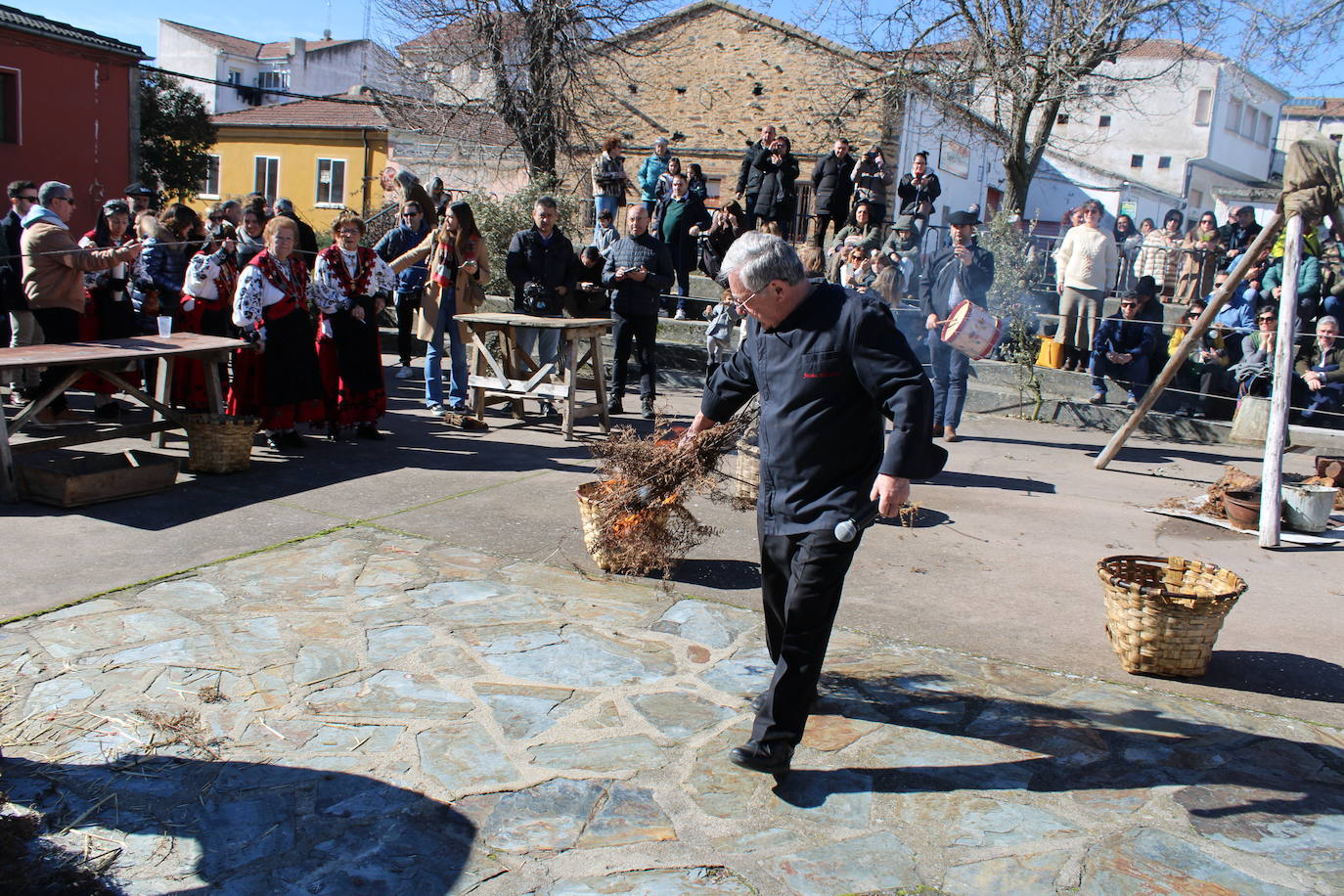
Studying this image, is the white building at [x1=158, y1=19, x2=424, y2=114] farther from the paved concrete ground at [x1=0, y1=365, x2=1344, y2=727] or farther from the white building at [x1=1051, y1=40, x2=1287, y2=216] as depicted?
the paved concrete ground at [x1=0, y1=365, x2=1344, y2=727]

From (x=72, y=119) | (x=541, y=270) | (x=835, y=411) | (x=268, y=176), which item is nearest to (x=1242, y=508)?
(x=835, y=411)

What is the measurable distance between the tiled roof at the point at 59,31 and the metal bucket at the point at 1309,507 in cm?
2543

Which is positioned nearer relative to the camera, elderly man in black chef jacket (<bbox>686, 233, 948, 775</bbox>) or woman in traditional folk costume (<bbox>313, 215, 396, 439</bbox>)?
elderly man in black chef jacket (<bbox>686, 233, 948, 775</bbox>)

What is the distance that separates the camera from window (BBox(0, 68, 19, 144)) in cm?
2314

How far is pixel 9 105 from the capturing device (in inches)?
915

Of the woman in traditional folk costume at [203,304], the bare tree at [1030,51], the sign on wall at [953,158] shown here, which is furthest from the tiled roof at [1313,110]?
the woman in traditional folk costume at [203,304]

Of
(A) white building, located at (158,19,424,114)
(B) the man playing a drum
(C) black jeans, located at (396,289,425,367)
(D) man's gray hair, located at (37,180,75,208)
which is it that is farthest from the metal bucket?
(A) white building, located at (158,19,424,114)

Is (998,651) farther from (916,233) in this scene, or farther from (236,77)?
(236,77)

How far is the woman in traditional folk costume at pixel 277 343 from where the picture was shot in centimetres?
810

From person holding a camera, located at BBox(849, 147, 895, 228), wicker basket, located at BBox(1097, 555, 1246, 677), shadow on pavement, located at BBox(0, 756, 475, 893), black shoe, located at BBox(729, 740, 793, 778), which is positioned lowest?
shadow on pavement, located at BBox(0, 756, 475, 893)

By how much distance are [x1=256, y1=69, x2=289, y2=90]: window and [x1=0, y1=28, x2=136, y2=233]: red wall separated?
1273 inches

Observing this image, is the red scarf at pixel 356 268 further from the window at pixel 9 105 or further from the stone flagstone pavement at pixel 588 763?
the window at pixel 9 105

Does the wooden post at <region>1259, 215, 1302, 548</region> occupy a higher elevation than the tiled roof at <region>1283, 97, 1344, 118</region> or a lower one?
lower

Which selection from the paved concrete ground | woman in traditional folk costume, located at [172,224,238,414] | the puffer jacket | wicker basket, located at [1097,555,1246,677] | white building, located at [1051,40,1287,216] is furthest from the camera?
white building, located at [1051,40,1287,216]
